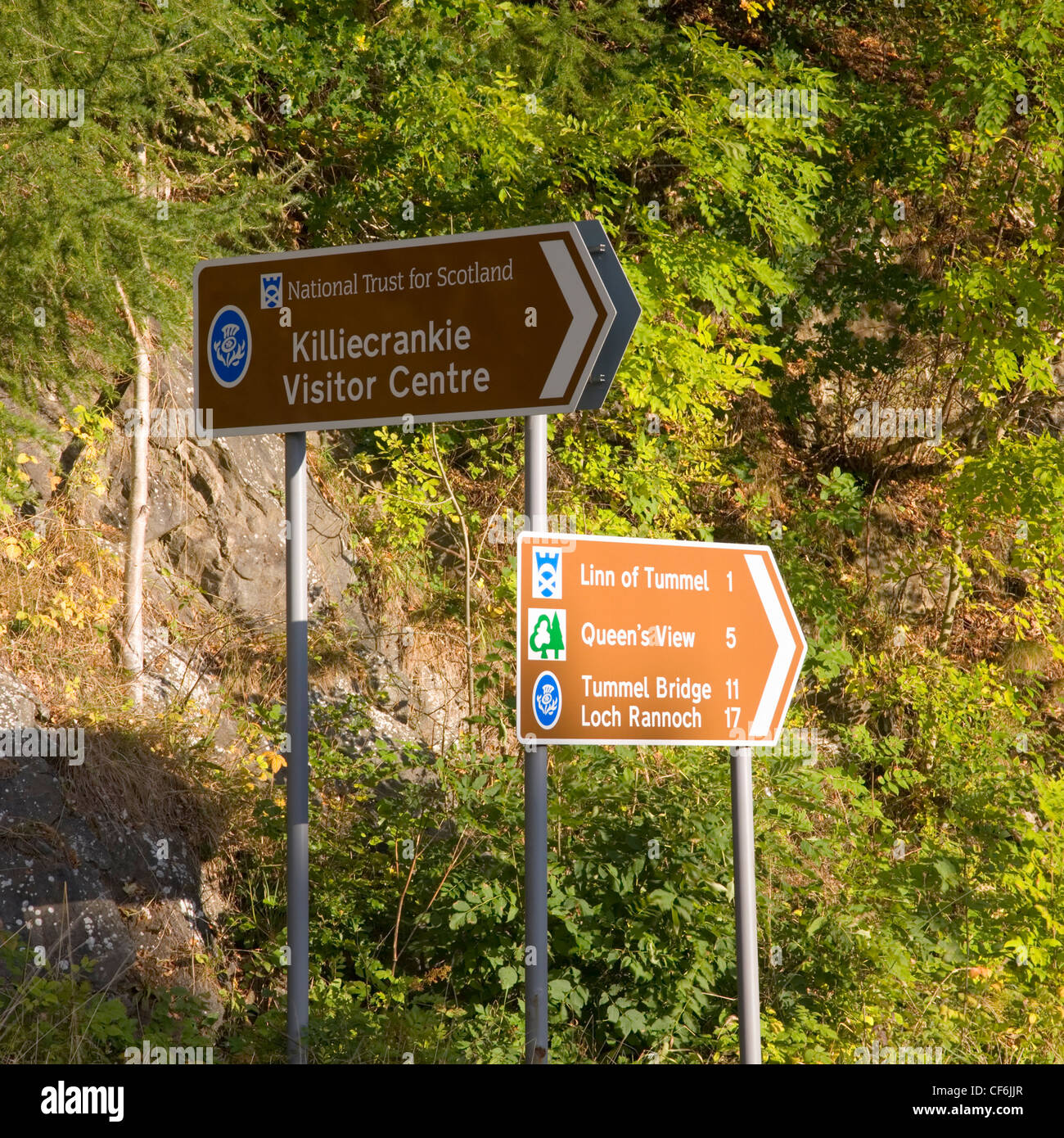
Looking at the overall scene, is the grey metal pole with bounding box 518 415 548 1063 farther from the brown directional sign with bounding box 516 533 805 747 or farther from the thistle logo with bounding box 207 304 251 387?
the thistle logo with bounding box 207 304 251 387

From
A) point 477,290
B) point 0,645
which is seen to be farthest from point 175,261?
point 477,290

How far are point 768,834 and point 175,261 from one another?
4.14 m

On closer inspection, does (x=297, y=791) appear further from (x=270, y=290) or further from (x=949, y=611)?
(x=949, y=611)

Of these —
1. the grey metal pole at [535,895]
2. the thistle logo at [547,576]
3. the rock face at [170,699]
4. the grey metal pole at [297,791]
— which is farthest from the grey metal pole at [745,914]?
the rock face at [170,699]

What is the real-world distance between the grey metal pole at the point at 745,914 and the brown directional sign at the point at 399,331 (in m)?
1.10

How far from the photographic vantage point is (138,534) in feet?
23.2

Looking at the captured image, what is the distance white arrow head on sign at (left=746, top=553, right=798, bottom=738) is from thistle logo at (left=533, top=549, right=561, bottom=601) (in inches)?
23.3

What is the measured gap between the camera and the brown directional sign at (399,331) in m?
3.13

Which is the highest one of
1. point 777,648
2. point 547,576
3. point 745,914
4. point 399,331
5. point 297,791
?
point 399,331

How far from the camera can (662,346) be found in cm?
739

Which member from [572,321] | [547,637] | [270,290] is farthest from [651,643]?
[270,290]

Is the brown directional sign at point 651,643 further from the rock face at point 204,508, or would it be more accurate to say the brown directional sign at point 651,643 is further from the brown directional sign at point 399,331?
the rock face at point 204,508

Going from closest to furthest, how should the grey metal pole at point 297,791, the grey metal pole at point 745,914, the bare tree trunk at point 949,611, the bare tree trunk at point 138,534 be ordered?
the grey metal pole at point 745,914 < the grey metal pole at point 297,791 < the bare tree trunk at point 138,534 < the bare tree trunk at point 949,611

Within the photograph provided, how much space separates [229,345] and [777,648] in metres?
1.87
